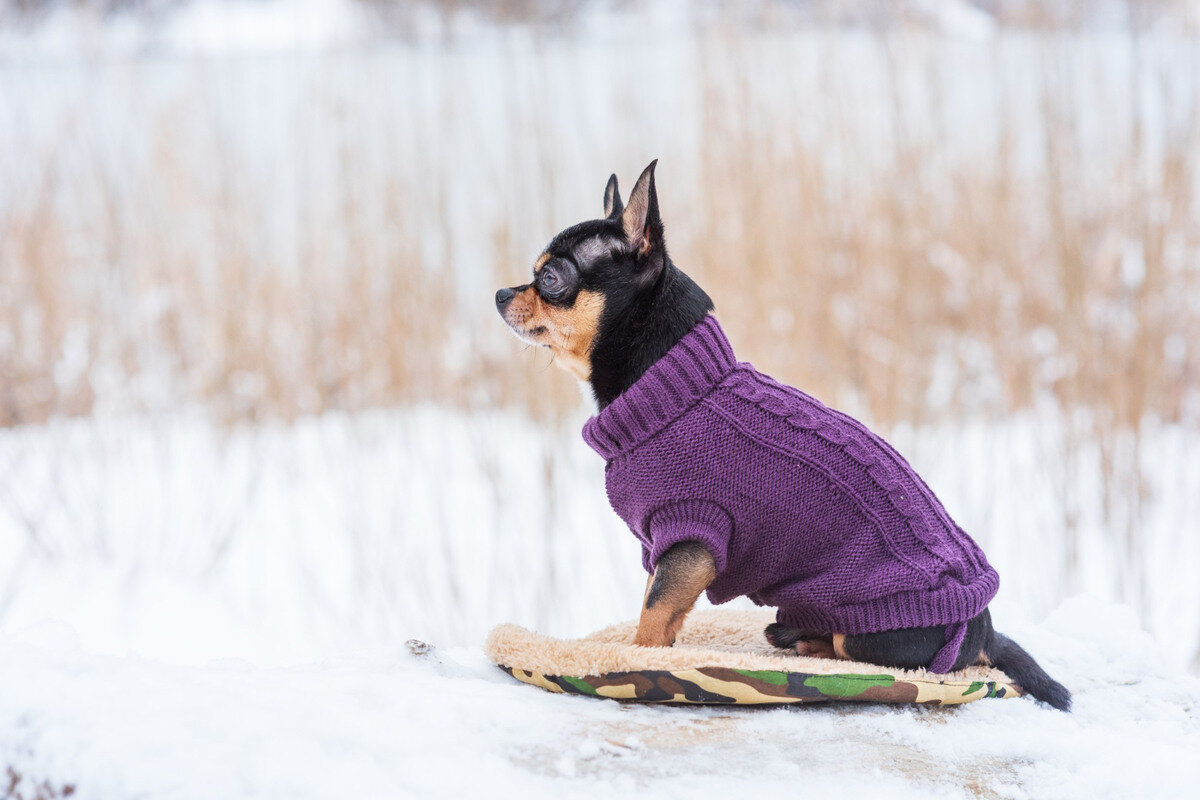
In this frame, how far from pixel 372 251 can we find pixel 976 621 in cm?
287

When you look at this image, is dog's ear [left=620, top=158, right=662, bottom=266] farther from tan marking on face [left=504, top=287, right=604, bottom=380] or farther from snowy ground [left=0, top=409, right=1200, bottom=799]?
snowy ground [left=0, top=409, right=1200, bottom=799]

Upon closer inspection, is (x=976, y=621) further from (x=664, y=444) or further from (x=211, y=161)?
(x=211, y=161)

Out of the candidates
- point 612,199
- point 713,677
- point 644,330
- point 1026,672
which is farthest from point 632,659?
point 612,199

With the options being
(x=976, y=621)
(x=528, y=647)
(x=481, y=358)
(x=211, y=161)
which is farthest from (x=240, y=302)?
(x=976, y=621)

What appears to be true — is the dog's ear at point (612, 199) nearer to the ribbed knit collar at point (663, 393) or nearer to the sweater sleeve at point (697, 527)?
the ribbed knit collar at point (663, 393)

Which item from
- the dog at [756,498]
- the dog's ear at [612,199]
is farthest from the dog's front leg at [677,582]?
the dog's ear at [612,199]

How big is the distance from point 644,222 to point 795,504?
558 mm

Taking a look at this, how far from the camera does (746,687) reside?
144 centimetres

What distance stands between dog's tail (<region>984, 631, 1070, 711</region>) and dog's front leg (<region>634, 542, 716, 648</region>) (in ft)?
1.82

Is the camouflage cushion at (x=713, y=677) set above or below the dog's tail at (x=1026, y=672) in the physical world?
above

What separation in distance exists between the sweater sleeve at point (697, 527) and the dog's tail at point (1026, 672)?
0.55m

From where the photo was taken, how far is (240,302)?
4141mm

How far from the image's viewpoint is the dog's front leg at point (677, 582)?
157cm

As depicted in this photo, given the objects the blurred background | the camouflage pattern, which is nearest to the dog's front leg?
the camouflage pattern
